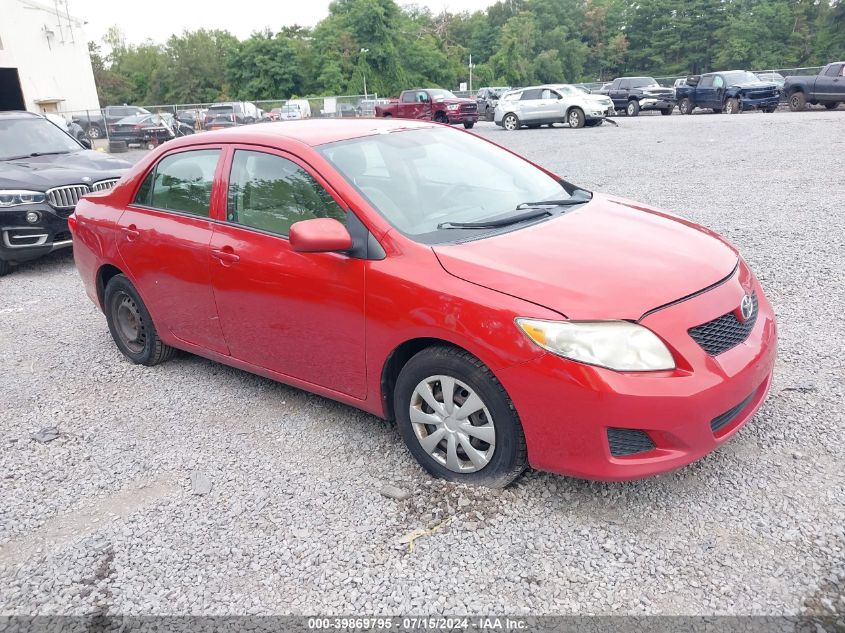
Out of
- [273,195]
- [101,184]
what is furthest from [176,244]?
[101,184]

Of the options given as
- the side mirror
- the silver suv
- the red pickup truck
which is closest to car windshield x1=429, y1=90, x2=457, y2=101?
the red pickup truck

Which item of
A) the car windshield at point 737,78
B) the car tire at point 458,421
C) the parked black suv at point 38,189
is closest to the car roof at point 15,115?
the parked black suv at point 38,189

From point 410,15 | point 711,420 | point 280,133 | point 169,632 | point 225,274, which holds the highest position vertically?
point 410,15

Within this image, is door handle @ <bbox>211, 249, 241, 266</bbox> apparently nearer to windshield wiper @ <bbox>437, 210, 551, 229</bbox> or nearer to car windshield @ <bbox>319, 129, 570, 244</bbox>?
car windshield @ <bbox>319, 129, 570, 244</bbox>

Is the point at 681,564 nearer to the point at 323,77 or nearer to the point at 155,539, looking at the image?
the point at 155,539

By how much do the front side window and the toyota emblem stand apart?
1.92 m

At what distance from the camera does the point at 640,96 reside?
102 ft

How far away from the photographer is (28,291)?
7.36m

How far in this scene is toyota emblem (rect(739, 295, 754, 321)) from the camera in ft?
9.95

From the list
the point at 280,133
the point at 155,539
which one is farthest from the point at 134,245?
the point at 155,539

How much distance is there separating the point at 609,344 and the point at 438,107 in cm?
2761

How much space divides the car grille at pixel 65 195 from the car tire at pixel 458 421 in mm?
6299

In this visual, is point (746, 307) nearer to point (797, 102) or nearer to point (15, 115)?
point (15, 115)

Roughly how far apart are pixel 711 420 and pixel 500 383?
0.87m
